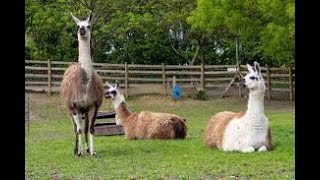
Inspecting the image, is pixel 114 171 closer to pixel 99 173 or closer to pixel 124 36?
pixel 99 173

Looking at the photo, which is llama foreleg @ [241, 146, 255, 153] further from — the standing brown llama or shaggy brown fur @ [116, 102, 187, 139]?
A: shaggy brown fur @ [116, 102, 187, 139]

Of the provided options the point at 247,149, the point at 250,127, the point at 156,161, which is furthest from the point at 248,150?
the point at 156,161

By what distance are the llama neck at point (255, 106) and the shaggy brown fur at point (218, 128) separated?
258 millimetres

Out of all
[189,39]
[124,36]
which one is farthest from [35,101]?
[189,39]

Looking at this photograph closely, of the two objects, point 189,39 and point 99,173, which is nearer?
point 99,173

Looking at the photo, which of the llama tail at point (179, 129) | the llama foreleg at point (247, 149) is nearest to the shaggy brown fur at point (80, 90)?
the llama foreleg at point (247, 149)

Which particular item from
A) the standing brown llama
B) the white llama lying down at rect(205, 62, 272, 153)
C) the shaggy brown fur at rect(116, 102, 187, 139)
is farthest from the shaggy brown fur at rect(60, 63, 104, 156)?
the shaggy brown fur at rect(116, 102, 187, 139)

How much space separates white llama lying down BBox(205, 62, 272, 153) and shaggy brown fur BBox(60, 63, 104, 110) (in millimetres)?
1906

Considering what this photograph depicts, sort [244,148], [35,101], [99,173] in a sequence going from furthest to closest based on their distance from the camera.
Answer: [35,101] < [244,148] < [99,173]

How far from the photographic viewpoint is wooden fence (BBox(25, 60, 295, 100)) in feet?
80.1

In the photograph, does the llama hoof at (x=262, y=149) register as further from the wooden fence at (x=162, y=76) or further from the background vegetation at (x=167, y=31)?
the wooden fence at (x=162, y=76)
